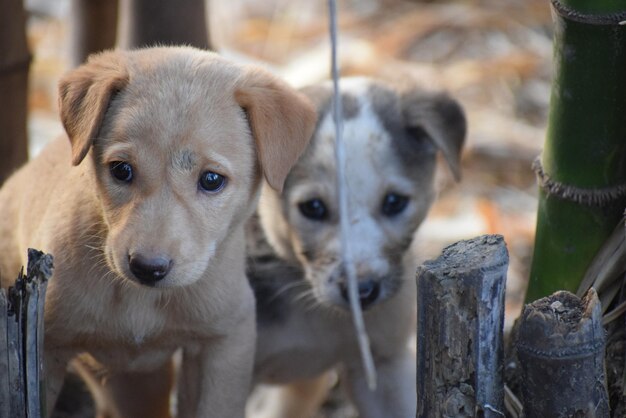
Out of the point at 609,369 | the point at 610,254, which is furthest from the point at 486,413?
the point at 610,254

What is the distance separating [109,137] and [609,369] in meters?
1.58

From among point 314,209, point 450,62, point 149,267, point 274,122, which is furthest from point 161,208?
point 450,62

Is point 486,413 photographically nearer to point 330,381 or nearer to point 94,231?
point 94,231

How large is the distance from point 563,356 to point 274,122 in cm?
105

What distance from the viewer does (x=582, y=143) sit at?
3318mm

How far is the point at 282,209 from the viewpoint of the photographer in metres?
4.12

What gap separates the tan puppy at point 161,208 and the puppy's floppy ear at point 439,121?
0.99 m

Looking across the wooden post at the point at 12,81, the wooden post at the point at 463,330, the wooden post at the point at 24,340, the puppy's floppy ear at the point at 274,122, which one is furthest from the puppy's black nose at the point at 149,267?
the wooden post at the point at 12,81

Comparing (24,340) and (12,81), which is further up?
(12,81)

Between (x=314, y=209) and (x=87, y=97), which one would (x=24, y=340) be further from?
(x=314, y=209)

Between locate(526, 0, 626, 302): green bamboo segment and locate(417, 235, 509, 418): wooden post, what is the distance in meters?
0.64

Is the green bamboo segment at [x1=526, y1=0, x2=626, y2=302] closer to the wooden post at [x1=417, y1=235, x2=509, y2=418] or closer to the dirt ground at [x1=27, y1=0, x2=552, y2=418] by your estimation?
the wooden post at [x1=417, y1=235, x2=509, y2=418]

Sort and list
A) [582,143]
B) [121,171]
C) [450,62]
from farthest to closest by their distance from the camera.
A: [450,62], [582,143], [121,171]

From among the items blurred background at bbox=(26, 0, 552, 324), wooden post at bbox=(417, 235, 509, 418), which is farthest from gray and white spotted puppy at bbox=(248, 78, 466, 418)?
blurred background at bbox=(26, 0, 552, 324)
